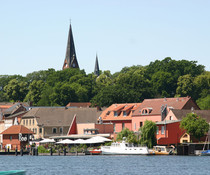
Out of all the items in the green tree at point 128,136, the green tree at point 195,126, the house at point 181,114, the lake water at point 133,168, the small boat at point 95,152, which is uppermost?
the house at point 181,114

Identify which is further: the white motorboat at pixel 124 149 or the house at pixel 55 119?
the house at pixel 55 119

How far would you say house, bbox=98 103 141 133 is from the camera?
12512 cm

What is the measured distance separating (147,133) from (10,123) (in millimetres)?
57475

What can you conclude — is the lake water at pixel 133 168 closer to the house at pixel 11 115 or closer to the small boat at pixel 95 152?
A: the small boat at pixel 95 152

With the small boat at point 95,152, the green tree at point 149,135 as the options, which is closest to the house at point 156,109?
the green tree at point 149,135

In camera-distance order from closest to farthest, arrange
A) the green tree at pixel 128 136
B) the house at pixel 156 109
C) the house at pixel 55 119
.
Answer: the green tree at pixel 128 136
the house at pixel 156 109
the house at pixel 55 119

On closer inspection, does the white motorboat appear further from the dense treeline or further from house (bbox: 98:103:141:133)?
the dense treeline

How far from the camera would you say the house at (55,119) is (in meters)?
134

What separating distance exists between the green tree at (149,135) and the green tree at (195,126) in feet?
16.6

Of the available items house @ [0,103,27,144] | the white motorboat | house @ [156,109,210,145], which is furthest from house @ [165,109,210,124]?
house @ [0,103,27,144]

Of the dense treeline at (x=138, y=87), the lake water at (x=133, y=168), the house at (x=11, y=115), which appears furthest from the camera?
the dense treeline at (x=138, y=87)

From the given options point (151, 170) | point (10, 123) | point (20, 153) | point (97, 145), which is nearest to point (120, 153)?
point (97, 145)

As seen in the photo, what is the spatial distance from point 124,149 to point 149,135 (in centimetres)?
525

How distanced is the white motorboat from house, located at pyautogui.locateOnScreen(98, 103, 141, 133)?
71.0 ft
